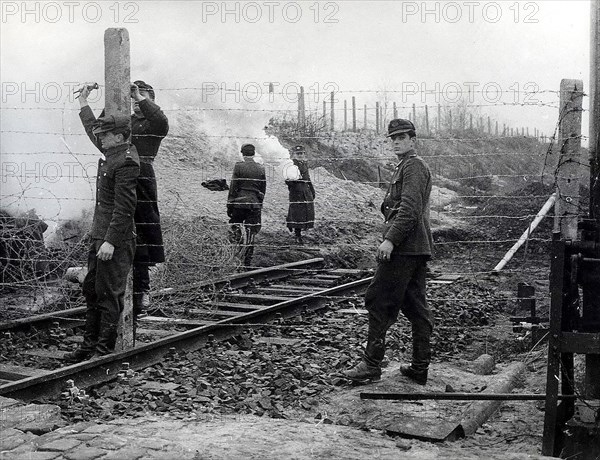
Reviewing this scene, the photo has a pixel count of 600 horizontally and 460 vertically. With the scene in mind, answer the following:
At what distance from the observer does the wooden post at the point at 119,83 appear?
6617 millimetres

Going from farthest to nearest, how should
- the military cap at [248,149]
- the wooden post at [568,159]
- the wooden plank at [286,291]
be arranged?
1. the military cap at [248,149]
2. the wooden plank at [286,291]
3. the wooden post at [568,159]

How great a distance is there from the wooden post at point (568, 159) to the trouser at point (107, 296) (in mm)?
3687

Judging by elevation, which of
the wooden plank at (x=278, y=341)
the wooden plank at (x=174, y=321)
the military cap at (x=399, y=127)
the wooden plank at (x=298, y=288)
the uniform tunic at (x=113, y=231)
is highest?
the military cap at (x=399, y=127)

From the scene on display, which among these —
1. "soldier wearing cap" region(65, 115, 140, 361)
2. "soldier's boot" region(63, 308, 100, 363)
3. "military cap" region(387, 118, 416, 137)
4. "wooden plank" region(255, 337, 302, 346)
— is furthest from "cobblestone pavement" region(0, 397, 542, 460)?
"wooden plank" region(255, 337, 302, 346)

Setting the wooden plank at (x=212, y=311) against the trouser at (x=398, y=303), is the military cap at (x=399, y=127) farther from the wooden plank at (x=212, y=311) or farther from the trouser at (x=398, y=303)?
the wooden plank at (x=212, y=311)

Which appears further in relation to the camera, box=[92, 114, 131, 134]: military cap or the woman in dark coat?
the woman in dark coat

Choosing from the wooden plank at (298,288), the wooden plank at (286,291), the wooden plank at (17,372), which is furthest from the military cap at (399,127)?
the wooden plank at (298,288)

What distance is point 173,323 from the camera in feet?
26.5

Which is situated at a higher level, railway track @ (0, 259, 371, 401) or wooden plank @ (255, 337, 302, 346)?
railway track @ (0, 259, 371, 401)

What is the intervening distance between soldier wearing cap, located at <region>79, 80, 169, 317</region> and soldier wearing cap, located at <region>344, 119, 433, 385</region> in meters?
2.46

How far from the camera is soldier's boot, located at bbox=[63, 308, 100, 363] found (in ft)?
21.0

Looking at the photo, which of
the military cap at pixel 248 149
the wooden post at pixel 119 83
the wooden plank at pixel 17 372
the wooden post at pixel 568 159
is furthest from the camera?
the military cap at pixel 248 149

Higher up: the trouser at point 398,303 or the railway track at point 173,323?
the trouser at point 398,303

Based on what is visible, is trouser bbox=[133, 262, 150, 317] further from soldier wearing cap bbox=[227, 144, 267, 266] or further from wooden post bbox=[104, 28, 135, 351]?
soldier wearing cap bbox=[227, 144, 267, 266]
